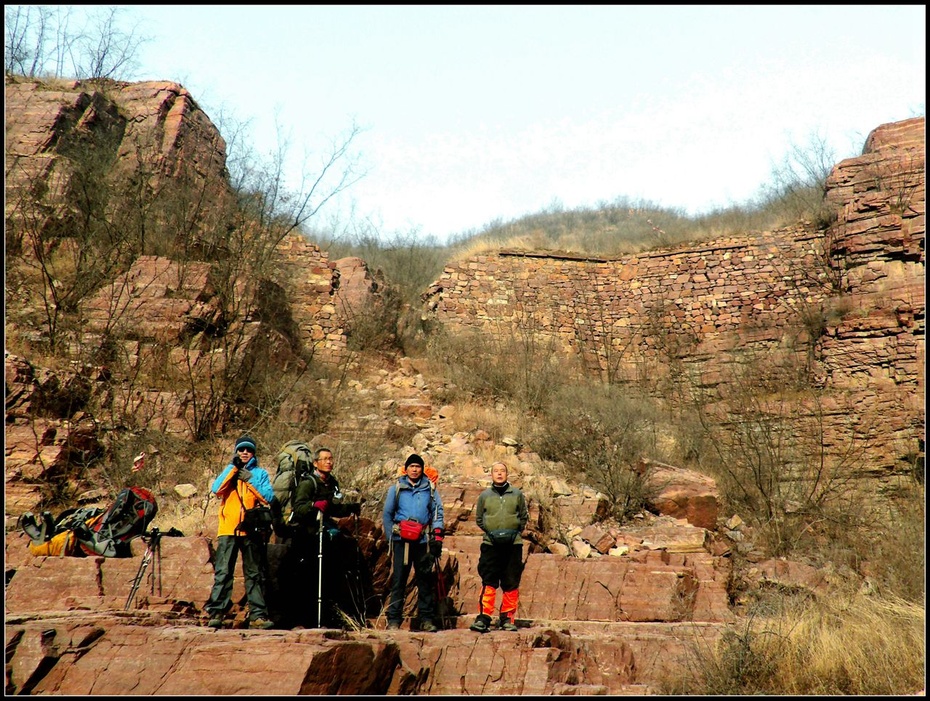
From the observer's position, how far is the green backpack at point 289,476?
24.7 ft

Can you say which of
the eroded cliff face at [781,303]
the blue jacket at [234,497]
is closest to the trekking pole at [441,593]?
the blue jacket at [234,497]

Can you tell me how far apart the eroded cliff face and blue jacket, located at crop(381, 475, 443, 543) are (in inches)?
371

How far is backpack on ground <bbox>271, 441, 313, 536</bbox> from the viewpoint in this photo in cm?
733

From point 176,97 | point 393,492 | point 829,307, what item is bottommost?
point 393,492

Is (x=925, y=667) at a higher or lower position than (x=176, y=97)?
lower

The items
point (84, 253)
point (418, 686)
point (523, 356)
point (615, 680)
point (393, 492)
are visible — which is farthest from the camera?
point (523, 356)

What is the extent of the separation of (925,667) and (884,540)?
187 inches

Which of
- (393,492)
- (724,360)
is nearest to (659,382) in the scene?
(724,360)

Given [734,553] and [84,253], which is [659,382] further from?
[84,253]

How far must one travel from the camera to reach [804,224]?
62.4 ft

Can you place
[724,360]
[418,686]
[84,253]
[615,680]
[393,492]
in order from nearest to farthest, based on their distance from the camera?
1. [418,686]
2. [615,680]
3. [393,492]
4. [84,253]
5. [724,360]

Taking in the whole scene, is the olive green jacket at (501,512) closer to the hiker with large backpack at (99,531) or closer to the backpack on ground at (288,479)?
the backpack on ground at (288,479)

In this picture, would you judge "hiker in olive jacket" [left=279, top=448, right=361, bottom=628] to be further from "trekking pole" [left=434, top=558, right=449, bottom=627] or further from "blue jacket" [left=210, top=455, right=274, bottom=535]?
"trekking pole" [left=434, top=558, right=449, bottom=627]

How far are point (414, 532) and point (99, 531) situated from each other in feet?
10.1
